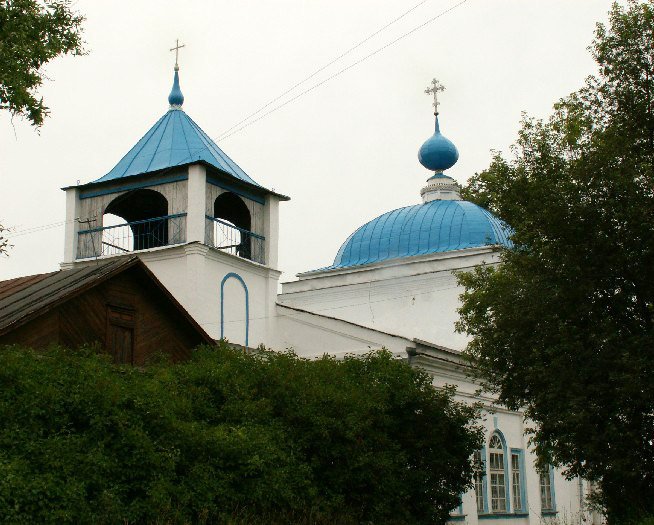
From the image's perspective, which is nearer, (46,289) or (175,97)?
(46,289)

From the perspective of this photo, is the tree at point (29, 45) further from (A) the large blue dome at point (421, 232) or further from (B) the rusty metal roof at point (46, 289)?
(A) the large blue dome at point (421, 232)

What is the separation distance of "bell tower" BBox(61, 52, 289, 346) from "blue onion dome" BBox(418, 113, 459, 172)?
9298mm

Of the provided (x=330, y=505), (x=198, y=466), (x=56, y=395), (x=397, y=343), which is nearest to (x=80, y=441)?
(x=56, y=395)

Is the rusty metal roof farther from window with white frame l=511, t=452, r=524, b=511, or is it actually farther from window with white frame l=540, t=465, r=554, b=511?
window with white frame l=540, t=465, r=554, b=511

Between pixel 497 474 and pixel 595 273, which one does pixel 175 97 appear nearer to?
pixel 497 474

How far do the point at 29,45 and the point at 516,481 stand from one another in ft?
59.0

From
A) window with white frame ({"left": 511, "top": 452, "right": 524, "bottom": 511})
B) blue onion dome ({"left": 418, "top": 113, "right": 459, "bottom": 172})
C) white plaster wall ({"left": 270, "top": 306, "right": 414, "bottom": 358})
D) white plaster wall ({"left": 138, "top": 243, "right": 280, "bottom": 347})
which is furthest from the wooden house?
blue onion dome ({"left": 418, "top": 113, "right": 459, "bottom": 172})

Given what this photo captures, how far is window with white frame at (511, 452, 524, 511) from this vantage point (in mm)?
26281

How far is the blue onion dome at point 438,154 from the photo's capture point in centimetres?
3369

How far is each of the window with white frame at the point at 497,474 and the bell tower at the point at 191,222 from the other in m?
6.30

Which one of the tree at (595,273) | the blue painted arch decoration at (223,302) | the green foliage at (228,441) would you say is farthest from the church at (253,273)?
the tree at (595,273)

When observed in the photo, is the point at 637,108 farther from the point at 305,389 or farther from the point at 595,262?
the point at 305,389

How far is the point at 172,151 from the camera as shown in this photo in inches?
979

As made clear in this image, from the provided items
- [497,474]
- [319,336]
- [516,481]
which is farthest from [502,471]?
[319,336]
